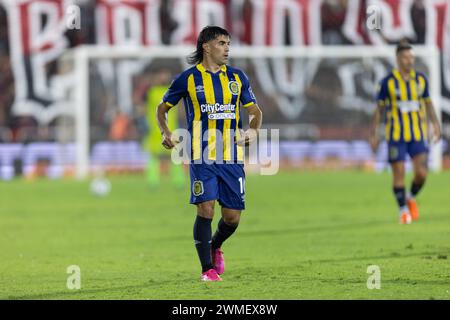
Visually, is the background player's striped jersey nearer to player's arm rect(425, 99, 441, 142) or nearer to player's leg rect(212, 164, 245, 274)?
player's arm rect(425, 99, 441, 142)

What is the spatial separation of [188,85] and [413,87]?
6.01 m

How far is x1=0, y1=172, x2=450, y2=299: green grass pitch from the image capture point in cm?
850

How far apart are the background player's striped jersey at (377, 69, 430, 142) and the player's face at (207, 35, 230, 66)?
5.73 m

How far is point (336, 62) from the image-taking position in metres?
30.4

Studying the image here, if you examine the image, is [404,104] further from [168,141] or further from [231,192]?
[168,141]

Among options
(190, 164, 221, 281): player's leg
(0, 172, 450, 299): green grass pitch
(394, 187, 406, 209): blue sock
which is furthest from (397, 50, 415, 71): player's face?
(190, 164, 221, 281): player's leg

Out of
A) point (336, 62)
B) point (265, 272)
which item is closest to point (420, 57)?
point (336, 62)

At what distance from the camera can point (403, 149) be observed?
14.6 meters

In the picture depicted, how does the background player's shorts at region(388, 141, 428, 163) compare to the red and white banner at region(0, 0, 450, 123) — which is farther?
the red and white banner at region(0, 0, 450, 123)

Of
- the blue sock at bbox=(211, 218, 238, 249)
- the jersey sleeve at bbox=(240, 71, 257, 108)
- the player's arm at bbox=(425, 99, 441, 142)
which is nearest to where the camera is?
the jersey sleeve at bbox=(240, 71, 257, 108)

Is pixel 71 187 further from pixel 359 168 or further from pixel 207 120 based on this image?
pixel 207 120

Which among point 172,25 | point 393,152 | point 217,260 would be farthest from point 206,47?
point 172,25

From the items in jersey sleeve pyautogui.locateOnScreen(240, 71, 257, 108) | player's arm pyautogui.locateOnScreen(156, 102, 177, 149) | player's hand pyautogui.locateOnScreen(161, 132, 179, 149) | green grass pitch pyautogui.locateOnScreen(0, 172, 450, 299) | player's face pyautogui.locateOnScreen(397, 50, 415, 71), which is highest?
player's face pyautogui.locateOnScreen(397, 50, 415, 71)

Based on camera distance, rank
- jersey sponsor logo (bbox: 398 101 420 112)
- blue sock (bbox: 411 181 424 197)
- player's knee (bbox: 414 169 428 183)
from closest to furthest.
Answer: jersey sponsor logo (bbox: 398 101 420 112), player's knee (bbox: 414 169 428 183), blue sock (bbox: 411 181 424 197)
